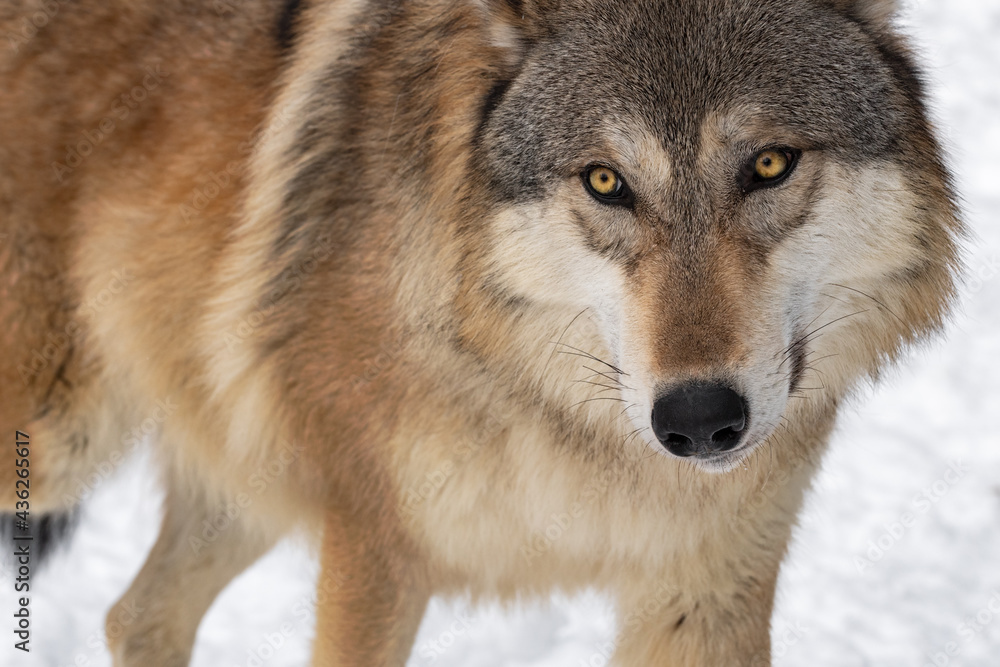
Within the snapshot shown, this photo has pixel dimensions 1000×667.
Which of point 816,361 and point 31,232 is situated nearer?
point 816,361

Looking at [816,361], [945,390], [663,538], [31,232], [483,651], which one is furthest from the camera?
[945,390]

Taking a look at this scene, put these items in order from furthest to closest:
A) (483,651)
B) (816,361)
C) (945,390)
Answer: (945,390) → (483,651) → (816,361)

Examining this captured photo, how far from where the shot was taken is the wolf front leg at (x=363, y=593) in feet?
8.40

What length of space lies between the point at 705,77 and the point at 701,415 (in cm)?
65

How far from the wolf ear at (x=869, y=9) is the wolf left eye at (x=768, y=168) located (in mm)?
378

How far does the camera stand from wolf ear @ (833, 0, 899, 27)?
2115mm

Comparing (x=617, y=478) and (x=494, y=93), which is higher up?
(x=494, y=93)

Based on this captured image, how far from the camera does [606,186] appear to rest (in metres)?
2.01

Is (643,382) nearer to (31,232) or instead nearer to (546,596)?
(546,596)

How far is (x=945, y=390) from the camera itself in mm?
4742

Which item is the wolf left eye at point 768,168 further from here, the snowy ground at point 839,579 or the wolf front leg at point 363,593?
the snowy ground at point 839,579

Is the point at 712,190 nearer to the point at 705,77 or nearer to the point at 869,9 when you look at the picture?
the point at 705,77

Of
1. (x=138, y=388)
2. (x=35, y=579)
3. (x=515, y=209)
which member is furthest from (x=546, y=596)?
(x=35, y=579)

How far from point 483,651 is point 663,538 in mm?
1446
